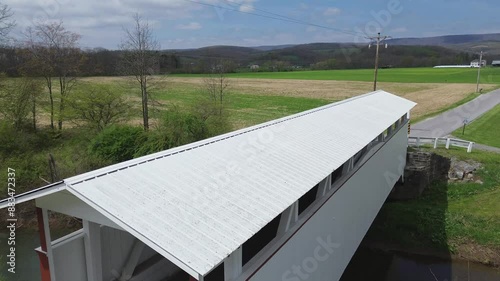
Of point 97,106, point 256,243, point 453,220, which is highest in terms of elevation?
point 97,106

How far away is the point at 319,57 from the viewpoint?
3853 inches

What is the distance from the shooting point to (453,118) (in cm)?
3241

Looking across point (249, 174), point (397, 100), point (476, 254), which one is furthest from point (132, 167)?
point (397, 100)

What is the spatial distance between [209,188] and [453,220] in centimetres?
1448

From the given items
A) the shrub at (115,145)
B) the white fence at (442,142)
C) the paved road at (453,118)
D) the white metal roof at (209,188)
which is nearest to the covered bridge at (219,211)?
the white metal roof at (209,188)

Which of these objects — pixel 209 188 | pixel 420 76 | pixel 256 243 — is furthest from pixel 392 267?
pixel 420 76

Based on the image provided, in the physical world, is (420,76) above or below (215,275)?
above

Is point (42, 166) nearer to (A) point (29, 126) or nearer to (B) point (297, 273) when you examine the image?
(A) point (29, 126)

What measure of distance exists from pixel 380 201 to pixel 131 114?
16.5 m

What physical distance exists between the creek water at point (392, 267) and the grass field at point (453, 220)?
2.11ft

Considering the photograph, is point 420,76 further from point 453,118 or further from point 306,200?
point 306,200

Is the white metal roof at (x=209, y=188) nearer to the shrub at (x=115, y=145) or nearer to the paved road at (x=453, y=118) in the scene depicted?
the shrub at (x=115, y=145)

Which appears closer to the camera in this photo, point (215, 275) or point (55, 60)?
point (215, 275)

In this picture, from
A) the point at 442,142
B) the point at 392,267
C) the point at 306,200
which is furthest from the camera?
the point at 442,142
